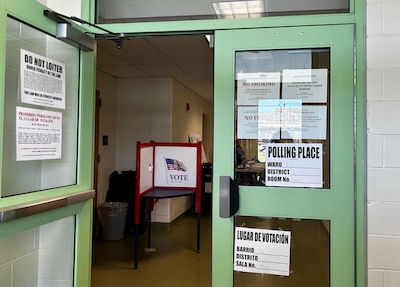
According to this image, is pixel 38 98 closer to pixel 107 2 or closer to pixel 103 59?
pixel 107 2

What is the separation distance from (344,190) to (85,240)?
158 cm

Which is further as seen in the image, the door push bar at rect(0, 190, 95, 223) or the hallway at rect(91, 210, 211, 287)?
the hallway at rect(91, 210, 211, 287)

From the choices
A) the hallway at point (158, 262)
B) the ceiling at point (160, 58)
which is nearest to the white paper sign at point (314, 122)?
the ceiling at point (160, 58)

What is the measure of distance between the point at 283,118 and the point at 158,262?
2.81 m

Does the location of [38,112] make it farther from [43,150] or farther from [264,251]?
[264,251]

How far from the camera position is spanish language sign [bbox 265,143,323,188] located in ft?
5.85

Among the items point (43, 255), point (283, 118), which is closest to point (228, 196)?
point (283, 118)

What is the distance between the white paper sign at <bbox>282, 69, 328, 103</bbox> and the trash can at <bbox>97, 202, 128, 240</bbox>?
356 centimetres

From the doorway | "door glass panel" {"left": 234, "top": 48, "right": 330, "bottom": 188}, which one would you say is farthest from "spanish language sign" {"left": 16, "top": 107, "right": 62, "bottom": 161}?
the doorway

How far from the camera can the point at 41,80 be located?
1.66m

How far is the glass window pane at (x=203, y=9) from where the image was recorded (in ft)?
6.15

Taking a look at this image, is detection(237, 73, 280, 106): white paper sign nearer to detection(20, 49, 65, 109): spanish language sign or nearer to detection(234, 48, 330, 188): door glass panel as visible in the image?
detection(234, 48, 330, 188): door glass panel

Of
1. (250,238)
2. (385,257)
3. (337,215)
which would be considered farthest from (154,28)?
(385,257)

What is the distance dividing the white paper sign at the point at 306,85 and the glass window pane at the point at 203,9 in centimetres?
36
